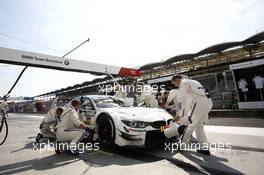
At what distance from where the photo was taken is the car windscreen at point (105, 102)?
5852 mm

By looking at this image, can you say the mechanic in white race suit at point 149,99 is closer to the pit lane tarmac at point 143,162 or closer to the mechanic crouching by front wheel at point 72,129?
the pit lane tarmac at point 143,162

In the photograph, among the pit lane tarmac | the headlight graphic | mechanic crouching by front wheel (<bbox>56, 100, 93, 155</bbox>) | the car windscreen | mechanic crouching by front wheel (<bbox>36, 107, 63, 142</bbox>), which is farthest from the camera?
mechanic crouching by front wheel (<bbox>36, 107, 63, 142</bbox>)

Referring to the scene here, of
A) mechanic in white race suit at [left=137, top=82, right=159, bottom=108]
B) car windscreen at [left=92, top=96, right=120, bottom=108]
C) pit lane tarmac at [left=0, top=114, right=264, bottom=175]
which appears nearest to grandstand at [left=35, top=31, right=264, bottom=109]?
mechanic in white race suit at [left=137, top=82, right=159, bottom=108]

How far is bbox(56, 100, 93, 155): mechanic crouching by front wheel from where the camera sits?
4930 mm

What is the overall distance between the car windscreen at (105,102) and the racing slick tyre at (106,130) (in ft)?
1.67

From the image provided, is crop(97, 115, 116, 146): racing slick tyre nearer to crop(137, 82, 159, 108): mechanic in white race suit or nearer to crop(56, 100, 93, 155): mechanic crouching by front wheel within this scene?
crop(56, 100, 93, 155): mechanic crouching by front wheel

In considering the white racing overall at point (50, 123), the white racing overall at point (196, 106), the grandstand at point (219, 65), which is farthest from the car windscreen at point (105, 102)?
the grandstand at point (219, 65)

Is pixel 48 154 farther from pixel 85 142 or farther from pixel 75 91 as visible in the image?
pixel 75 91

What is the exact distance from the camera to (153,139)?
4.48 meters

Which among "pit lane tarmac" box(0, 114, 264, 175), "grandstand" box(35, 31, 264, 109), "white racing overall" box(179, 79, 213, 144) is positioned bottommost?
"pit lane tarmac" box(0, 114, 264, 175)

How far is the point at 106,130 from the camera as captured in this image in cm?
508

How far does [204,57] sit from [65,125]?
13.5 m

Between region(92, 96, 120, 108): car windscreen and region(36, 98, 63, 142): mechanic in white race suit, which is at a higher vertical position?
region(92, 96, 120, 108): car windscreen

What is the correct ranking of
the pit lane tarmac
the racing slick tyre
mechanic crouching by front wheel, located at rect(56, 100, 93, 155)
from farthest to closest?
1. mechanic crouching by front wheel, located at rect(56, 100, 93, 155)
2. the racing slick tyre
3. the pit lane tarmac
